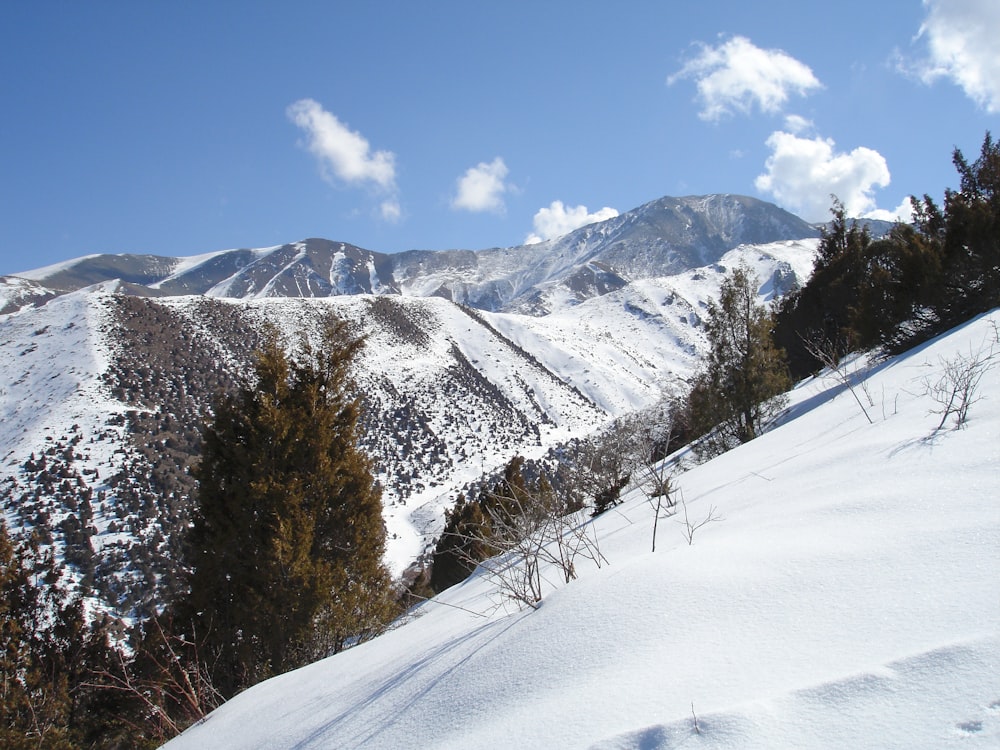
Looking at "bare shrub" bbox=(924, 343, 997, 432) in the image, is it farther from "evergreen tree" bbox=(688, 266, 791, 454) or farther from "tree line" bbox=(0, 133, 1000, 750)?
"evergreen tree" bbox=(688, 266, 791, 454)

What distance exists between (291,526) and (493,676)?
19.9 feet

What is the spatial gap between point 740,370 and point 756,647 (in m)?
13.8

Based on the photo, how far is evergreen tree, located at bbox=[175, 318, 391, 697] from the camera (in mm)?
7270

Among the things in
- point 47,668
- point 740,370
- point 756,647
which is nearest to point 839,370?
point 756,647

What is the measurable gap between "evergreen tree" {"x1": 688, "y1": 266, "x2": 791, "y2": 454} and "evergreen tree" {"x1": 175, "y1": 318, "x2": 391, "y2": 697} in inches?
387

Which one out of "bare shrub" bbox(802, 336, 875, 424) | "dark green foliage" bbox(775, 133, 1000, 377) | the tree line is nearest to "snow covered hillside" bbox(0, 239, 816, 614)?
the tree line

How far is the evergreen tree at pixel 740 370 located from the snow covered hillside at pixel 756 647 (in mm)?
10670

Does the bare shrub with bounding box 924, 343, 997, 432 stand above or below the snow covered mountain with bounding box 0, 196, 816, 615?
below

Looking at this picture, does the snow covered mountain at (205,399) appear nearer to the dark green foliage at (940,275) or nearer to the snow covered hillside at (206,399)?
the snow covered hillside at (206,399)

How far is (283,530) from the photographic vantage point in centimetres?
716

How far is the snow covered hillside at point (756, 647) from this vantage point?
1.18m

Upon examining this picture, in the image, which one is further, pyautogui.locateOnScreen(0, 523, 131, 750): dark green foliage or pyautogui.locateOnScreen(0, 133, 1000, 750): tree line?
pyautogui.locateOnScreen(0, 133, 1000, 750): tree line

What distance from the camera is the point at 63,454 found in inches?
1866

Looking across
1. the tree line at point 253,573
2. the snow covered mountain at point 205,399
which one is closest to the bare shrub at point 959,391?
the tree line at point 253,573
